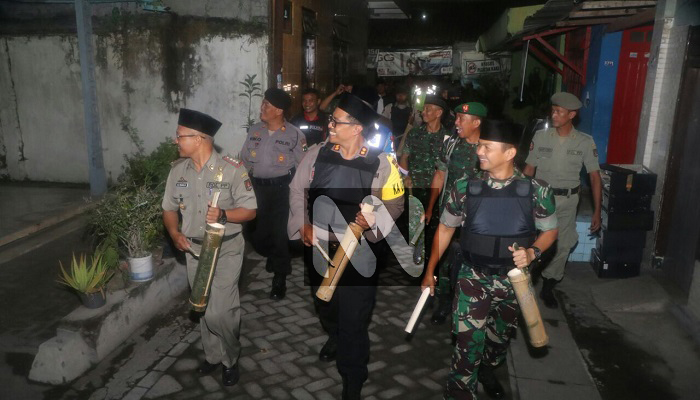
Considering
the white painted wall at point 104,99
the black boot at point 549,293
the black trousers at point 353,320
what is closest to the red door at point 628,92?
the black boot at point 549,293

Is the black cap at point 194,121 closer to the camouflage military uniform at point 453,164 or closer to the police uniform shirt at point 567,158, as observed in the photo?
the camouflage military uniform at point 453,164

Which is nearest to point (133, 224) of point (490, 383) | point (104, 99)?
point (490, 383)

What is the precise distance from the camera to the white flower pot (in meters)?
5.41

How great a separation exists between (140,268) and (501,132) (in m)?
3.77

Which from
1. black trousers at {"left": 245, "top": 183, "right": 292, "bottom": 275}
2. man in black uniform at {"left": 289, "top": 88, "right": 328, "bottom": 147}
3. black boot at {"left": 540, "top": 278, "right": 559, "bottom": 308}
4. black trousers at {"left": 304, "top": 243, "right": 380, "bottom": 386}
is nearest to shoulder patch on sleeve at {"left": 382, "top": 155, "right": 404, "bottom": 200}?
black trousers at {"left": 304, "top": 243, "right": 380, "bottom": 386}

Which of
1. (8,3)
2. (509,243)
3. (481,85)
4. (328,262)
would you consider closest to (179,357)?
(328,262)

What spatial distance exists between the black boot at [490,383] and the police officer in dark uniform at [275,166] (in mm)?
2572

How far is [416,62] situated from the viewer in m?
25.0

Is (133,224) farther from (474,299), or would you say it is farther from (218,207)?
(474,299)

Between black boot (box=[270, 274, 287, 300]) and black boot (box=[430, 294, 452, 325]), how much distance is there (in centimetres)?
173

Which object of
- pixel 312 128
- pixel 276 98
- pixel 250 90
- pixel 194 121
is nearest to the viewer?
pixel 194 121

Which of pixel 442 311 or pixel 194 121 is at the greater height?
pixel 194 121

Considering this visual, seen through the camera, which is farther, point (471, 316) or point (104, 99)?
point (104, 99)

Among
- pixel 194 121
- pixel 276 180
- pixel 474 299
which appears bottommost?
pixel 474 299
